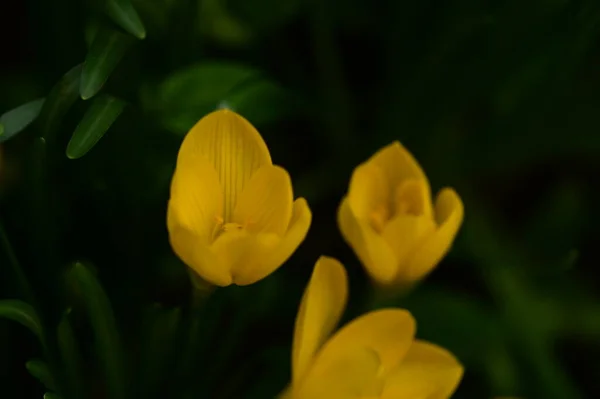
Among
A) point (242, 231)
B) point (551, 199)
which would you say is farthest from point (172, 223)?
point (551, 199)

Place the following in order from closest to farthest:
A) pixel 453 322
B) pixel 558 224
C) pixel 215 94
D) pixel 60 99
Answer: pixel 60 99 < pixel 215 94 < pixel 453 322 < pixel 558 224

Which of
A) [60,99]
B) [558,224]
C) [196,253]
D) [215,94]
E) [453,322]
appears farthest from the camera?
[558,224]

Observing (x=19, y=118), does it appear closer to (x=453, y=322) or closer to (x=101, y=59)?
(x=101, y=59)

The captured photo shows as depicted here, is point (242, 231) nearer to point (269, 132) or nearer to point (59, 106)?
point (59, 106)

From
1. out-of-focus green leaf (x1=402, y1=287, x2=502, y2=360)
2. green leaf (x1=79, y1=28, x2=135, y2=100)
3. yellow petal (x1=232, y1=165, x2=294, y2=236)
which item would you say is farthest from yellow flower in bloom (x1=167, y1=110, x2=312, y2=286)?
out-of-focus green leaf (x1=402, y1=287, x2=502, y2=360)

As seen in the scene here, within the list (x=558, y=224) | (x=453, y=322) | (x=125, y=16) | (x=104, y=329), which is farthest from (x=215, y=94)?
(x=558, y=224)

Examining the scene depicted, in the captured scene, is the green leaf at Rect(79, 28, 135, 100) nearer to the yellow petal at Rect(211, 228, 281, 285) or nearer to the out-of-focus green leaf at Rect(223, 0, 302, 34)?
the yellow petal at Rect(211, 228, 281, 285)
